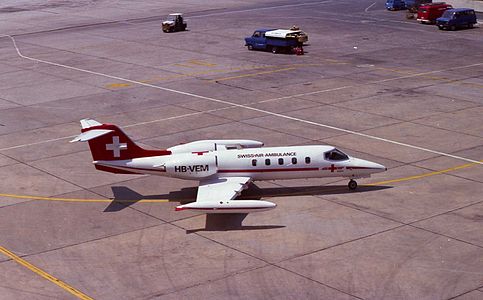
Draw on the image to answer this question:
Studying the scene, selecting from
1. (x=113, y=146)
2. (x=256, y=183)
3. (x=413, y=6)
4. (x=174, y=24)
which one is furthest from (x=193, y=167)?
(x=413, y=6)

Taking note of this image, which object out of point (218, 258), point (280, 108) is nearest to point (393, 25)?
point (280, 108)

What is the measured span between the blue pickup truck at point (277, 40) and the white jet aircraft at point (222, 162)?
3799 centimetres

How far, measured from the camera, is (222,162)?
41.8 m

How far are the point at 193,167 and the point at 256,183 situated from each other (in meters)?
4.78

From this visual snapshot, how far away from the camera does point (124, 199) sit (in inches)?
1689

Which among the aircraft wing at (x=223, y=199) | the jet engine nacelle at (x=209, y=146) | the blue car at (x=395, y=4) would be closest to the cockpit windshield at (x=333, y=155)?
the aircraft wing at (x=223, y=199)

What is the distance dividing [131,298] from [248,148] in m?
14.6

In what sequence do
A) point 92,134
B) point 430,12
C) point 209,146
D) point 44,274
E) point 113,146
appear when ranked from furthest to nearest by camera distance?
point 430,12 → point 209,146 → point 113,146 → point 92,134 → point 44,274

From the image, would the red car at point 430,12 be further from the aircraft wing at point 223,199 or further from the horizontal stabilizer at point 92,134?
the horizontal stabilizer at point 92,134

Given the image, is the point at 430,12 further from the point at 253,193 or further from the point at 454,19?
the point at 253,193

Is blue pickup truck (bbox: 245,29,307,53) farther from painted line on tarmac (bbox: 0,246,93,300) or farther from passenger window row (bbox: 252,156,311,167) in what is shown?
painted line on tarmac (bbox: 0,246,93,300)

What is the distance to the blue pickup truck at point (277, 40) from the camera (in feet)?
260

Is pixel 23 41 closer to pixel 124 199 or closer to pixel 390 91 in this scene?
pixel 390 91

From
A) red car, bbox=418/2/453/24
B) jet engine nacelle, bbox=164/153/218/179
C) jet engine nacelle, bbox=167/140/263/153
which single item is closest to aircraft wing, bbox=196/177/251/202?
jet engine nacelle, bbox=164/153/218/179
